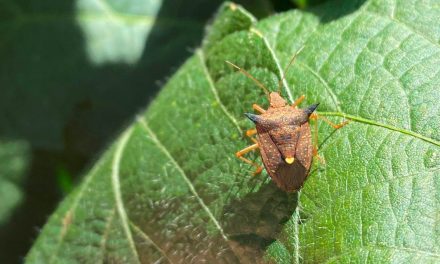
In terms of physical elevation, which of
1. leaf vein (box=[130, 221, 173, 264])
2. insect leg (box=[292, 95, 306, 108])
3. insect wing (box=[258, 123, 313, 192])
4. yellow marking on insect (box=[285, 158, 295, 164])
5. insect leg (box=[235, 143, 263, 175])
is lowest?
leaf vein (box=[130, 221, 173, 264])

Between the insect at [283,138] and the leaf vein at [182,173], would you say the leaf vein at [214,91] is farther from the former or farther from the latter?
the leaf vein at [182,173]

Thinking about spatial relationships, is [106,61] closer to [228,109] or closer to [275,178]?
[228,109]

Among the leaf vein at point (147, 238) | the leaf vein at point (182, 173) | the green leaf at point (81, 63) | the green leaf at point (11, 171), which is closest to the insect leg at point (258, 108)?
the leaf vein at point (182, 173)

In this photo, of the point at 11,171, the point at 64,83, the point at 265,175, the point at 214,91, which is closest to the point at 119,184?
the point at 214,91

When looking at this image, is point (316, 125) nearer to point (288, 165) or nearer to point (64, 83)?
point (288, 165)

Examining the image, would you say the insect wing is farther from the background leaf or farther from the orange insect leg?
the background leaf

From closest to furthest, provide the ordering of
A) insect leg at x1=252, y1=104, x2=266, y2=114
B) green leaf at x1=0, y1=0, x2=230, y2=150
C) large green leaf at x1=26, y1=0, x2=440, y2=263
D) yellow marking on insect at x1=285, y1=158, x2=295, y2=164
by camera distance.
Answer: large green leaf at x1=26, y1=0, x2=440, y2=263, yellow marking on insect at x1=285, y1=158, x2=295, y2=164, insect leg at x1=252, y1=104, x2=266, y2=114, green leaf at x1=0, y1=0, x2=230, y2=150

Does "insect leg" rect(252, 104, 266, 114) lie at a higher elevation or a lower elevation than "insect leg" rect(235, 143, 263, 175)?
higher

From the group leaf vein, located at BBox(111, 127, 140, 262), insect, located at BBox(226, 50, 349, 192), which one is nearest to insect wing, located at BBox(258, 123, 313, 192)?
insect, located at BBox(226, 50, 349, 192)
